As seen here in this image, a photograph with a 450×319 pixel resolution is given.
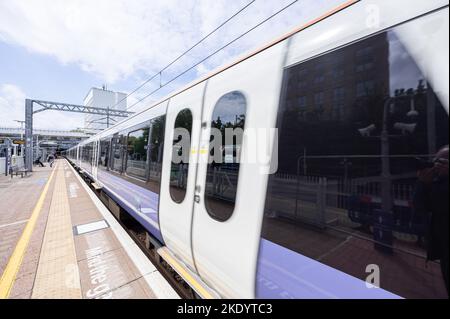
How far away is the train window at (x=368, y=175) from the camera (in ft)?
4.14

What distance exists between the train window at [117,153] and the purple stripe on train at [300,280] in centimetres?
506

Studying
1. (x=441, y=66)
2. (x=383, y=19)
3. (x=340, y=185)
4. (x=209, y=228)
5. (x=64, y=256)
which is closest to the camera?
(x=441, y=66)

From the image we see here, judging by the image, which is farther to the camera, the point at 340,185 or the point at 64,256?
the point at 64,256

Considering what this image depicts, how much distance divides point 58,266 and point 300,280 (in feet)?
12.8

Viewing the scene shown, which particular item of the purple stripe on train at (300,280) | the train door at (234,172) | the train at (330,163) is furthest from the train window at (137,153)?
the purple stripe on train at (300,280)

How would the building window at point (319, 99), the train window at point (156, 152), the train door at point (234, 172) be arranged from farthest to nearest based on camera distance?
the train window at point (156, 152) → the train door at point (234, 172) → the building window at point (319, 99)

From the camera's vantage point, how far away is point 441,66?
1118 mm

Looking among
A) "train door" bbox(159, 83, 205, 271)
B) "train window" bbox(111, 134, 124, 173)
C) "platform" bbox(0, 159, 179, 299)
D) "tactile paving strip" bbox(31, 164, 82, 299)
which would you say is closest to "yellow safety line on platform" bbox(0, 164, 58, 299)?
"platform" bbox(0, 159, 179, 299)

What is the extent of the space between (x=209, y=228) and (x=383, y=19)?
2102 millimetres

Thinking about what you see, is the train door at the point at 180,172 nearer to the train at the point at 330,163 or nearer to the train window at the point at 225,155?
the train at the point at 330,163

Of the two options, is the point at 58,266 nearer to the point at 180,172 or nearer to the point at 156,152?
the point at 156,152

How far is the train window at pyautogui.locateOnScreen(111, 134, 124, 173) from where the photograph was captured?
19.7 feet
